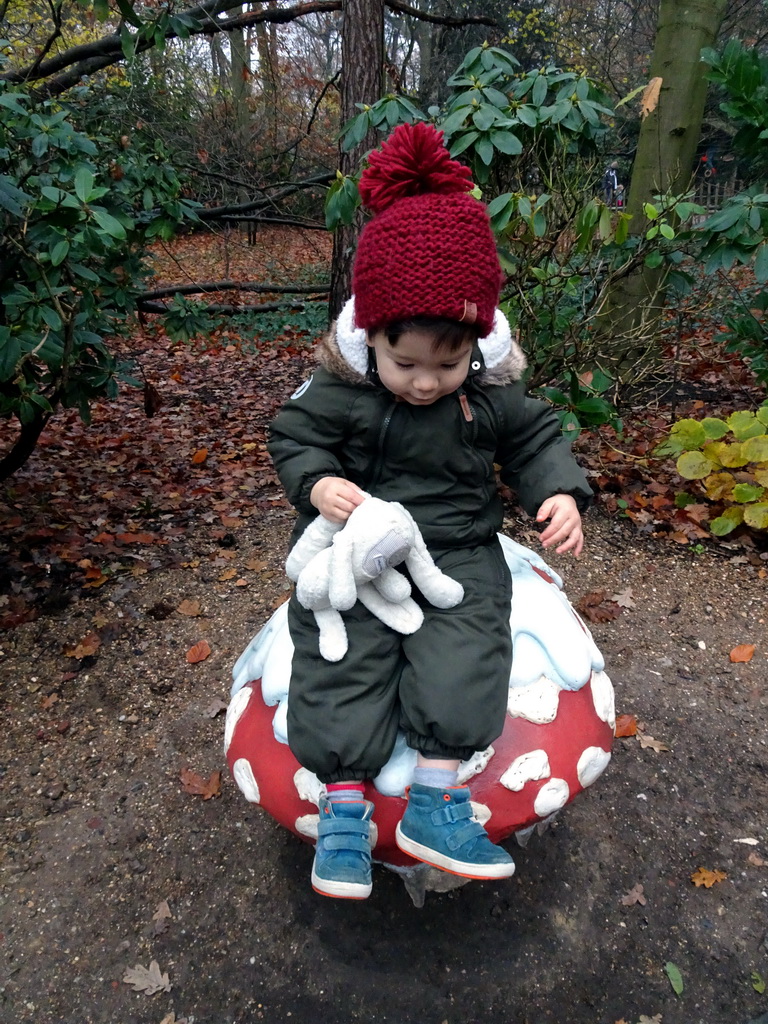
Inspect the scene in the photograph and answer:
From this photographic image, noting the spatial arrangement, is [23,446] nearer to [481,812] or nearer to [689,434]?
[481,812]

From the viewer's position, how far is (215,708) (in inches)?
128

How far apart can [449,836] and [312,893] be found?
98cm

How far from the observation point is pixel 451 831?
1711 millimetres

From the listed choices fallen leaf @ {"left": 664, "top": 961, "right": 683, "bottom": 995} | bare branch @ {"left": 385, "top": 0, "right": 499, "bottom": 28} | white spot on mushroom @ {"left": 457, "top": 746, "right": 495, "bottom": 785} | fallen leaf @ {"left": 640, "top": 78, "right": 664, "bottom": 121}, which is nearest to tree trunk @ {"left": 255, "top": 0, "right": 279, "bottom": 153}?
bare branch @ {"left": 385, "top": 0, "right": 499, "bottom": 28}

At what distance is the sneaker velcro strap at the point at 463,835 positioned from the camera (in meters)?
1.69

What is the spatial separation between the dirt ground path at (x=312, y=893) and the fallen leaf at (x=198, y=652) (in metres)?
0.04

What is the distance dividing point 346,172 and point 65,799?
3.76 m

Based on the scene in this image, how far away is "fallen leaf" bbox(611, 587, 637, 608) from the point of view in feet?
12.9

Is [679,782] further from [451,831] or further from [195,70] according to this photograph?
[195,70]

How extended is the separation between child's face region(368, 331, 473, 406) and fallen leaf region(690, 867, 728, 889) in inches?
73.6

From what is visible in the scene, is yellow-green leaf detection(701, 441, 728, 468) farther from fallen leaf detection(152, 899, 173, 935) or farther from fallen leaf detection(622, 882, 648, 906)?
fallen leaf detection(152, 899, 173, 935)

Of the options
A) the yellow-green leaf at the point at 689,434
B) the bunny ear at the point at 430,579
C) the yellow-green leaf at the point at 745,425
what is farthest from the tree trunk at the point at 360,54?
the bunny ear at the point at 430,579

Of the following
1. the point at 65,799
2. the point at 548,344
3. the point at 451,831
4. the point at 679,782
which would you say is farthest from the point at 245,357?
the point at 451,831

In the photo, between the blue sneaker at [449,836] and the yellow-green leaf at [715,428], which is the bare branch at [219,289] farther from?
the blue sneaker at [449,836]
